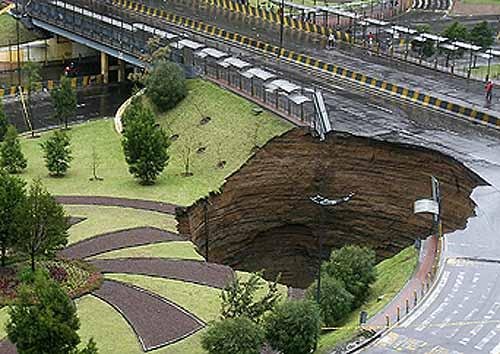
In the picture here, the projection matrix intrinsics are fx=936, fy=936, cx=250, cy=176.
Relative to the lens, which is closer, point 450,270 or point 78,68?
point 450,270

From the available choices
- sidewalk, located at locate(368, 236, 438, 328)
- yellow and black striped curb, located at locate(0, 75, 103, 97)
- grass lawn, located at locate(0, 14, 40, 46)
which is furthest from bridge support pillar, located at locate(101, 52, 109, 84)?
sidewalk, located at locate(368, 236, 438, 328)

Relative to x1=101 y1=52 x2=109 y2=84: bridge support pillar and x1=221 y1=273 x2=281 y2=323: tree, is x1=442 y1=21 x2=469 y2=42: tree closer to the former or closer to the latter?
x1=101 y1=52 x2=109 y2=84: bridge support pillar

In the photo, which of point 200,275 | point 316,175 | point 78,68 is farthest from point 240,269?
point 78,68

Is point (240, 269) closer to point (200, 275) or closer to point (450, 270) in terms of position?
point (200, 275)

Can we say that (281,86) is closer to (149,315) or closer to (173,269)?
(173,269)

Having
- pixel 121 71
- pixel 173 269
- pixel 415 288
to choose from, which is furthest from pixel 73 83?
pixel 415 288

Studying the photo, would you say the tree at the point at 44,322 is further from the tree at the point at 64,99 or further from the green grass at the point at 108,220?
the tree at the point at 64,99

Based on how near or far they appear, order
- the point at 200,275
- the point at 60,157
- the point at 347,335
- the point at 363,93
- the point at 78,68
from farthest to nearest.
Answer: the point at 78,68 → the point at 363,93 → the point at 60,157 → the point at 200,275 → the point at 347,335
